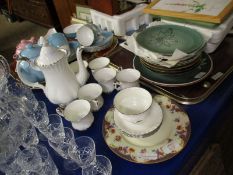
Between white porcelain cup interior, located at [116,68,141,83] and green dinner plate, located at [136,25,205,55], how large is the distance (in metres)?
0.08

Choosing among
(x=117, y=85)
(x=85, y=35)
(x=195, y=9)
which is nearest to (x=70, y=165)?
(x=117, y=85)

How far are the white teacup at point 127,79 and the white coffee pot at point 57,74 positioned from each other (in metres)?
0.12

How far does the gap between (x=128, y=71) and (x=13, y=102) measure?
0.33m

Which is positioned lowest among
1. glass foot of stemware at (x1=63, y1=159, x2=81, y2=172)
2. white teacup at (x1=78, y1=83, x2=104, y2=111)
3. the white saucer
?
glass foot of stemware at (x1=63, y1=159, x2=81, y2=172)

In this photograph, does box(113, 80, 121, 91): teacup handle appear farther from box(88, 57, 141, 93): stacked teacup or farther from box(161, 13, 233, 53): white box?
box(161, 13, 233, 53): white box

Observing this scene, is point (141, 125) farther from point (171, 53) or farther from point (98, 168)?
point (171, 53)

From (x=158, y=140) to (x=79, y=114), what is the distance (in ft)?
0.71

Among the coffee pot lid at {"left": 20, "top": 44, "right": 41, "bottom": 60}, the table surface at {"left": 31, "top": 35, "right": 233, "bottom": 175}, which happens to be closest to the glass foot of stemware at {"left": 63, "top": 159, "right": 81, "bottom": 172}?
the table surface at {"left": 31, "top": 35, "right": 233, "bottom": 175}

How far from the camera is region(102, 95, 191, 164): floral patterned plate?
0.55 metres

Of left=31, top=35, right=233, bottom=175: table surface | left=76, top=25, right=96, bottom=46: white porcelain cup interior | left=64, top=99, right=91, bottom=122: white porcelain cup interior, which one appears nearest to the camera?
left=31, top=35, right=233, bottom=175: table surface


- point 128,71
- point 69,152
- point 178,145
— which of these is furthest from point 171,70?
point 69,152

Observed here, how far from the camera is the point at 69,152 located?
0.58 m

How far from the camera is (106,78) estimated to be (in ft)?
2.48

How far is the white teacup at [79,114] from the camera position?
2.09 ft
